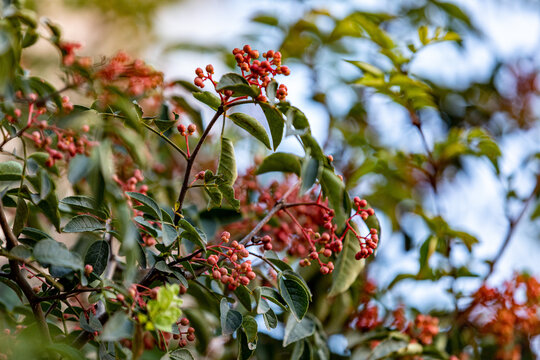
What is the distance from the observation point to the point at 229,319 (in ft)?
2.39

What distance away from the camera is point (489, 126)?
1960mm

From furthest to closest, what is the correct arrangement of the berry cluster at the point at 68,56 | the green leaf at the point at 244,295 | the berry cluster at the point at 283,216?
the berry cluster at the point at 283,216, the green leaf at the point at 244,295, the berry cluster at the point at 68,56

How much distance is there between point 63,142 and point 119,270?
0.40 meters

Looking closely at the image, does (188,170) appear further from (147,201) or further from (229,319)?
(229,319)

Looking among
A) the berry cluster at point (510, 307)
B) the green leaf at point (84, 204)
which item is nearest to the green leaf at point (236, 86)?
the green leaf at point (84, 204)

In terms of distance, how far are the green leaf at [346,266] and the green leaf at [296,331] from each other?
0.21 ft

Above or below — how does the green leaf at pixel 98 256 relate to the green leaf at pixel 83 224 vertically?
below

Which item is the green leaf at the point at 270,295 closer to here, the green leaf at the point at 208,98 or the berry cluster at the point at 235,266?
the berry cluster at the point at 235,266

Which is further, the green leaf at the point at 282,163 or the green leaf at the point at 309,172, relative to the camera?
the green leaf at the point at 282,163

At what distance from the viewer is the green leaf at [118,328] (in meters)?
0.57

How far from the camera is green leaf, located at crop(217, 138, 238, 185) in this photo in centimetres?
77

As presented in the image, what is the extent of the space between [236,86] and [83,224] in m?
0.27

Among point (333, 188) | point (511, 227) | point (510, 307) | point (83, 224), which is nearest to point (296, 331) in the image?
point (333, 188)

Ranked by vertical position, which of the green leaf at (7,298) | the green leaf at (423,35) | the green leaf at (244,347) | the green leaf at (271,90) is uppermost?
the green leaf at (271,90)
